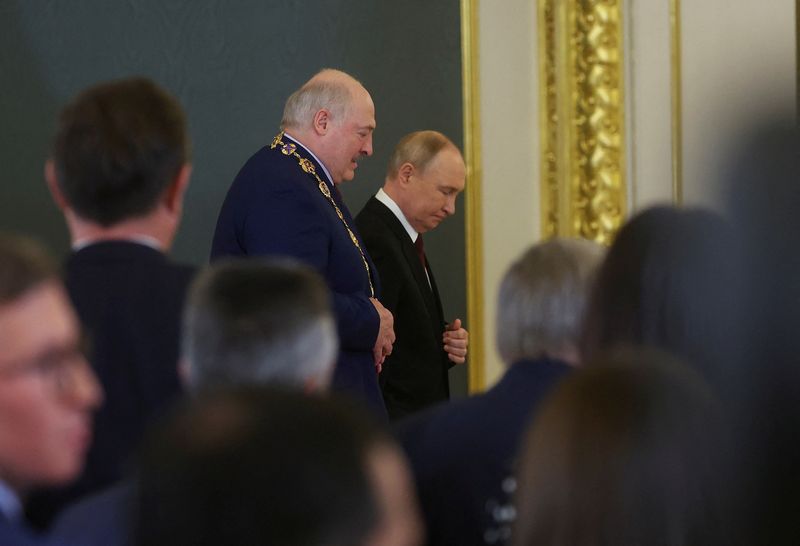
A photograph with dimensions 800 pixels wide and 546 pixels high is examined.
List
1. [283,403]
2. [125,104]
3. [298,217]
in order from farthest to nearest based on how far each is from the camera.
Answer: [298,217]
[125,104]
[283,403]

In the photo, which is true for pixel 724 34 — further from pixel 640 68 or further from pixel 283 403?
pixel 283 403

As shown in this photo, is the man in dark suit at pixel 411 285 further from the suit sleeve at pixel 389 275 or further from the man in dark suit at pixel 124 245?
the man in dark suit at pixel 124 245

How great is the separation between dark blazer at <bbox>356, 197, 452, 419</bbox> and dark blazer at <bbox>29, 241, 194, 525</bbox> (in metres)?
2.19

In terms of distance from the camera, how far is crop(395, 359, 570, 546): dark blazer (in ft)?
6.90

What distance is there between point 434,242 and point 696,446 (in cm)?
407

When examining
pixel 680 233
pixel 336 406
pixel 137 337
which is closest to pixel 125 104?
pixel 137 337

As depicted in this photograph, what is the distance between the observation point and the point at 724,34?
4.86m

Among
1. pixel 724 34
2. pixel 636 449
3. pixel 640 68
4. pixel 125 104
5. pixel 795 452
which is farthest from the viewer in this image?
pixel 640 68

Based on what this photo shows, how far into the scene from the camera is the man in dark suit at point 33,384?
1.51 metres

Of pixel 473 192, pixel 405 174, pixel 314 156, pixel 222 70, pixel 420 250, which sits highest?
pixel 222 70

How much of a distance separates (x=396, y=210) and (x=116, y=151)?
242 cm

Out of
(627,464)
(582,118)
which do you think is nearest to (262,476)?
(627,464)

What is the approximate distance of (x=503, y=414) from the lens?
2.13 metres

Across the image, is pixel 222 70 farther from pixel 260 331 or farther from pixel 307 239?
pixel 260 331
